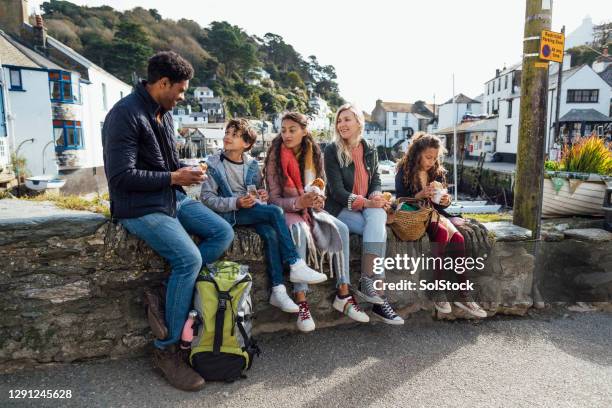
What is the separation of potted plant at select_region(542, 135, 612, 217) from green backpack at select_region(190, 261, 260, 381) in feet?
14.2

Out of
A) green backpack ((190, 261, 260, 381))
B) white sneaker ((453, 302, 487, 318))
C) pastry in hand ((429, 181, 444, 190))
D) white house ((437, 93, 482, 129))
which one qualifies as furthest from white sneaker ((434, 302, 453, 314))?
white house ((437, 93, 482, 129))

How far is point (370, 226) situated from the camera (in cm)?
341

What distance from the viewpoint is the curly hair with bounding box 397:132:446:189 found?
12.9ft

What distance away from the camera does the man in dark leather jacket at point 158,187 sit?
2613mm

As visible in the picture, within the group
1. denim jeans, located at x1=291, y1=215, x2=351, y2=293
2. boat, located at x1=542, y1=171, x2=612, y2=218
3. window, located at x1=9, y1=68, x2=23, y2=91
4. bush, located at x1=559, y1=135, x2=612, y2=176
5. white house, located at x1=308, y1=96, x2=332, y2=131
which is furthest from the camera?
white house, located at x1=308, y1=96, x2=332, y2=131

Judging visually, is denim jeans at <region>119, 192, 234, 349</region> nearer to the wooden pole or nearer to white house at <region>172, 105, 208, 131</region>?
the wooden pole

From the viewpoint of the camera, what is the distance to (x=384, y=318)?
3332 millimetres

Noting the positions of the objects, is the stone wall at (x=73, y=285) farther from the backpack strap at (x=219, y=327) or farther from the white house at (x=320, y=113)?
the white house at (x=320, y=113)

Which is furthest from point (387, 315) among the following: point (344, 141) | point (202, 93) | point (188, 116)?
point (202, 93)

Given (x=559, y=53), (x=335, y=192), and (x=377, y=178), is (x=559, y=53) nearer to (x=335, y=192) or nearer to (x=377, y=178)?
(x=377, y=178)

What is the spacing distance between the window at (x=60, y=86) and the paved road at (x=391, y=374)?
29476mm

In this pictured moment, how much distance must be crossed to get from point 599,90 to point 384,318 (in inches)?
1650

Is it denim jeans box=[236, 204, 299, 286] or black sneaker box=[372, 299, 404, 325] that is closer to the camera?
denim jeans box=[236, 204, 299, 286]

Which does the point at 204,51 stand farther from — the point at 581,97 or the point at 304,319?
the point at 304,319
